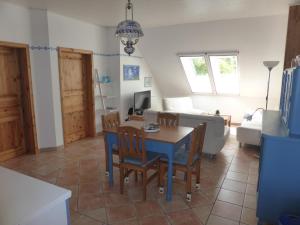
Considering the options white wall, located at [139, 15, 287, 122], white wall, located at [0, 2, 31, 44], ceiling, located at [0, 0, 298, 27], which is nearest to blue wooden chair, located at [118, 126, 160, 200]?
ceiling, located at [0, 0, 298, 27]

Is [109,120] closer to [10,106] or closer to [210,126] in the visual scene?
[210,126]

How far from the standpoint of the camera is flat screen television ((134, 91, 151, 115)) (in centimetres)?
629

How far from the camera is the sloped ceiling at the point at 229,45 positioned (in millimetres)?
4922

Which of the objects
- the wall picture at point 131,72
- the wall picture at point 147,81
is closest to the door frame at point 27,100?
the wall picture at point 131,72

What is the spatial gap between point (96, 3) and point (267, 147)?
3387 millimetres

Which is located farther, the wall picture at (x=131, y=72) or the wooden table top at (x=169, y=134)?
A: the wall picture at (x=131, y=72)

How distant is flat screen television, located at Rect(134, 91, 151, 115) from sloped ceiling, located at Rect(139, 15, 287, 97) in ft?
3.45

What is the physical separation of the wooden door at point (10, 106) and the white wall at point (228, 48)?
3369mm

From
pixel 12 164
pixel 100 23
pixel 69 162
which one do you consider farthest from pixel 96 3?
pixel 12 164

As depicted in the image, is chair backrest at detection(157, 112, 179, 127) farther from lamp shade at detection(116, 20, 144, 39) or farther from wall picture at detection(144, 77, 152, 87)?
wall picture at detection(144, 77, 152, 87)

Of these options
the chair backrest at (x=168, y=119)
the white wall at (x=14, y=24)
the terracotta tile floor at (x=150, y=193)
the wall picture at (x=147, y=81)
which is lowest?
the terracotta tile floor at (x=150, y=193)

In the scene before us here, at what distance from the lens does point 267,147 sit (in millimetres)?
2176

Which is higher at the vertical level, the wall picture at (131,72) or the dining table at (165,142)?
the wall picture at (131,72)

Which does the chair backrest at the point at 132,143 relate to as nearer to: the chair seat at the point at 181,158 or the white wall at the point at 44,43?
the chair seat at the point at 181,158
